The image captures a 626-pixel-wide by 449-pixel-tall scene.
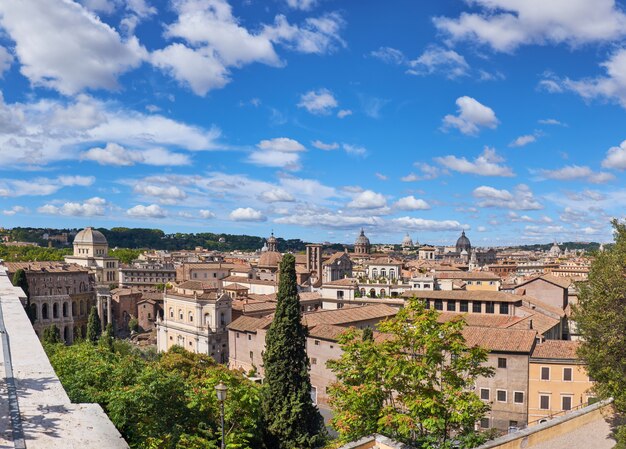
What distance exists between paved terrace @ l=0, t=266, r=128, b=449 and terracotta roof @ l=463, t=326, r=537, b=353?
27572mm

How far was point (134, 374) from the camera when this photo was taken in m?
14.8

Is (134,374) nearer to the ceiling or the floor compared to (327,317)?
nearer to the ceiling

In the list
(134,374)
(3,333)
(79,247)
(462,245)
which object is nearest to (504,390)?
(134,374)

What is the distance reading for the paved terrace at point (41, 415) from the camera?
5.50 m

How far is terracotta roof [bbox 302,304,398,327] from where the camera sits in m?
44.7

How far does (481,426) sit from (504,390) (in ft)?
8.99

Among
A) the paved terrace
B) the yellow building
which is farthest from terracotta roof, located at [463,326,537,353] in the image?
the paved terrace

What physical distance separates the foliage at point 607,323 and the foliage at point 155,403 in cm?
1365

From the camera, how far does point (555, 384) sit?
29828 mm

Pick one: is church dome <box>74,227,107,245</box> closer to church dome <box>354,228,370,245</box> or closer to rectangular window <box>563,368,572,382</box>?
church dome <box>354,228,370,245</box>

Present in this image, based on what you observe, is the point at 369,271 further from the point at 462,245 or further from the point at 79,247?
the point at 462,245

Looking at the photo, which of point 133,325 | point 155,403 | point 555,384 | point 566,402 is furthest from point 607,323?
point 133,325

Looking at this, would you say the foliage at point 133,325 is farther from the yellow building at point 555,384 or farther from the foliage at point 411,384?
the foliage at point 411,384

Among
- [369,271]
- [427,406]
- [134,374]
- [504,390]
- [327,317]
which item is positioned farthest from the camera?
[369,271]
